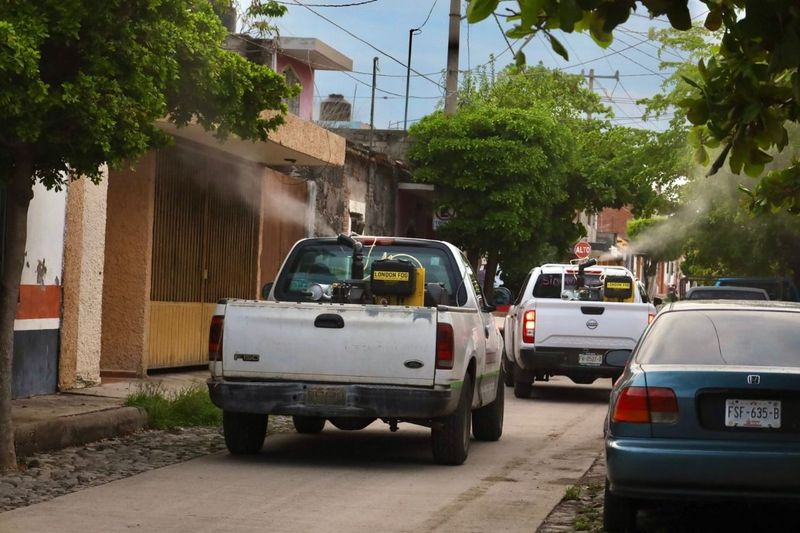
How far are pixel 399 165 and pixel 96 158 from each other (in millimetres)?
23755

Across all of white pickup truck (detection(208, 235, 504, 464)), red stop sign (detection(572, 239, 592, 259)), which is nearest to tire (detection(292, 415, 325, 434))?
white pickup truck (detection(208, 235, 504, 464))

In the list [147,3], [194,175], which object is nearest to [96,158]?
[147,3]

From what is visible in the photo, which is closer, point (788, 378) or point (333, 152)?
point (788, 378)

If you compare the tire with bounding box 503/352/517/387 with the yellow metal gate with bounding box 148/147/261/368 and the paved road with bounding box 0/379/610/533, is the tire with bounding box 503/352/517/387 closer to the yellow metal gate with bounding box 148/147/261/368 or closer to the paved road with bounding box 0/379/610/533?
the yellow metal gate with bounding box 148/147/261/368

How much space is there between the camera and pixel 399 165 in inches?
1324

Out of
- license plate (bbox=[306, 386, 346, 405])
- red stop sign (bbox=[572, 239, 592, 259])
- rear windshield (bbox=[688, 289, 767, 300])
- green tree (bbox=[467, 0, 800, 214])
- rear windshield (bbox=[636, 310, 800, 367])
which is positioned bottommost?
license plate (bbox=[306, 386, 346, 405])

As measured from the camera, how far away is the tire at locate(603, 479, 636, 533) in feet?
26.7

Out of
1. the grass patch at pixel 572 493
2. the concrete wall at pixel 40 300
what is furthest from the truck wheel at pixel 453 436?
the concrete wall at pixel 40 300

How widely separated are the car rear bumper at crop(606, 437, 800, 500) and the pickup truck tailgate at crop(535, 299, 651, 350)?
1067cm

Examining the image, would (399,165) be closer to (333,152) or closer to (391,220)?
(391,220)

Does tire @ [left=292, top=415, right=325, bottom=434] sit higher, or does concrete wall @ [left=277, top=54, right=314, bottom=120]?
concrete wall @ [left=277, top=54, right=314, bottom=120]

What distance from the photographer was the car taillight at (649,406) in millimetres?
7629

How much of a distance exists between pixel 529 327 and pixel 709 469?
11117 millimetres

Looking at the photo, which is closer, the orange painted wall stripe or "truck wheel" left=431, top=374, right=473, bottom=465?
"truck wheel" left=431, top=374, right=473, bottom=465
